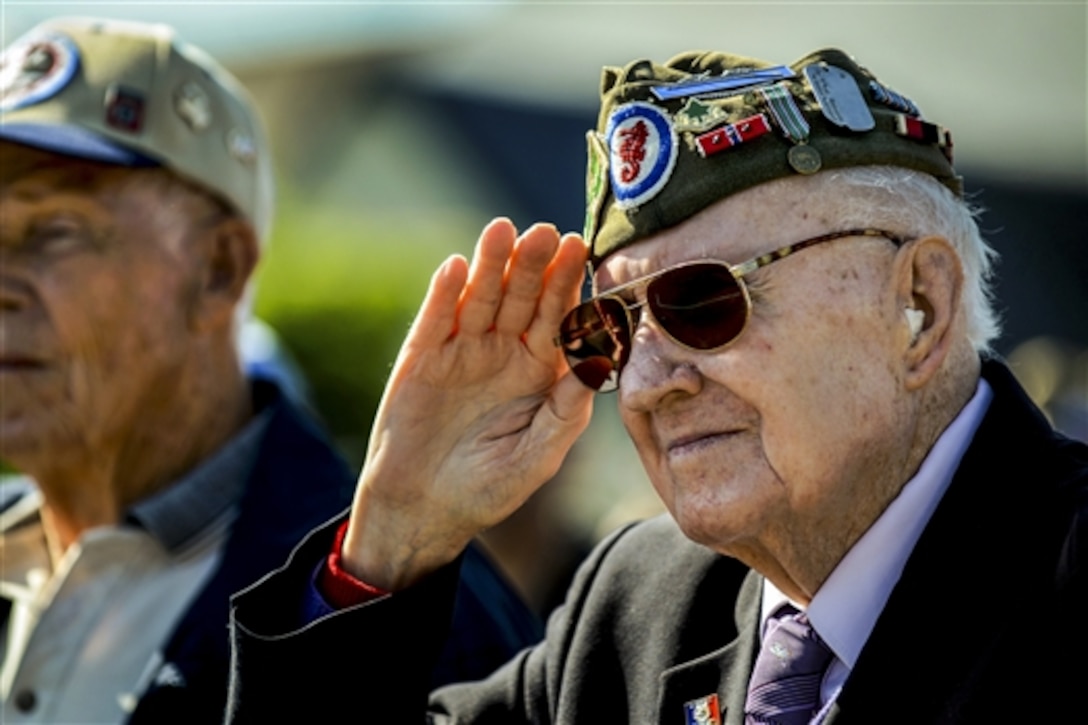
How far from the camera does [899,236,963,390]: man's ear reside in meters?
2.71

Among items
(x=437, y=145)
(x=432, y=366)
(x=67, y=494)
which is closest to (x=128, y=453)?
(x=67, y=494)

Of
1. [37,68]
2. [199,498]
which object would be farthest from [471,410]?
[37,68]

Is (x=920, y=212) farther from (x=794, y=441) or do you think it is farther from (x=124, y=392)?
(x=124, y=392)

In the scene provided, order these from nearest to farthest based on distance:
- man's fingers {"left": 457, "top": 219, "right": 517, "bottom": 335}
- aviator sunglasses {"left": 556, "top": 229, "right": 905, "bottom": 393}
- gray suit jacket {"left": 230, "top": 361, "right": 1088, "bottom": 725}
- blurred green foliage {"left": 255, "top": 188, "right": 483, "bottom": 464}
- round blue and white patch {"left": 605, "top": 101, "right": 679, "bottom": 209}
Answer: gray suit jacket {"left": 230, "top": 361, "right": 1088, "bottom": 725} < aviator sunglasses {"left": 556, "top": 229, "right": 905, "bottom": 393} < round blue and white patch {"left": 605, "top": 101, "right": 679, "bottom": 209} < man's fingers {"left": 457, "top": 219, "right": 517, "bottom": 335} < blurred green foliage {"left": 255, "top": 188, "right": 483, "bottom": 464}

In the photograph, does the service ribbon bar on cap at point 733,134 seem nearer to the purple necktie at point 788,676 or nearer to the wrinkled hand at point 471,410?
the wrinkled hand at point 471,410

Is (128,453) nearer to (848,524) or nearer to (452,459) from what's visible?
(452,459)

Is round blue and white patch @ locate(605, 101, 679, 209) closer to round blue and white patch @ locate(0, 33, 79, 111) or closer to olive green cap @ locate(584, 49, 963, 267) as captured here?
olive green cap @ locate(584, 49, 963, 267)

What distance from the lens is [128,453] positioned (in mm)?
4203

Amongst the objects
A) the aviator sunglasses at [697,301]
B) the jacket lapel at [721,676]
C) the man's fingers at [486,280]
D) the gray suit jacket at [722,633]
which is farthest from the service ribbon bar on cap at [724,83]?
the jacket lapel at [721,676]

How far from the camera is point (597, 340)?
3.00 m

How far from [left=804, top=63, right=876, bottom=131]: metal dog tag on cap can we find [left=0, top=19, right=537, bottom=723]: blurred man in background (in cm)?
162

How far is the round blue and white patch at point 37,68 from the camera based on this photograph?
4188mm

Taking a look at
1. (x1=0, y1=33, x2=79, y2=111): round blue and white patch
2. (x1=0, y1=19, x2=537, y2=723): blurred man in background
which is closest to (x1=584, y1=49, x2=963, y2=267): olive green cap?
(x1=0, y1=19, x2=537, y2=723): blurred man in background

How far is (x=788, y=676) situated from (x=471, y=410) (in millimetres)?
889
